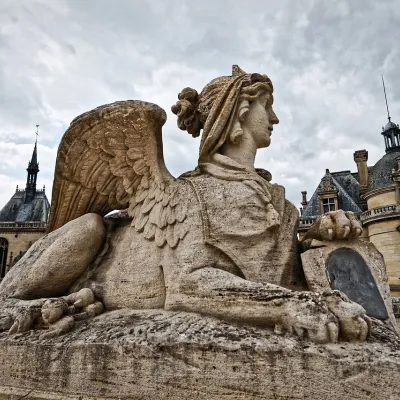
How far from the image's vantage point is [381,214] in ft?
72.8

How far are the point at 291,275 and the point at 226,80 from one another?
1881mm

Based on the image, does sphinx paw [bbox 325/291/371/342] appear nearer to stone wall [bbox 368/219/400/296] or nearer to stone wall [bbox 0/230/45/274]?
stone wall [bbox 368/219/400/296]

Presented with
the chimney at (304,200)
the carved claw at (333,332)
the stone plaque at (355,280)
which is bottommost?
the carved claw at (333,332)

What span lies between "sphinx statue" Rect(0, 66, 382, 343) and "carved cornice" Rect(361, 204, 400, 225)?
20.8m

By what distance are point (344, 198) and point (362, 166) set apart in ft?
11.2

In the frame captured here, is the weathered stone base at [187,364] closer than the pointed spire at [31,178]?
Yes

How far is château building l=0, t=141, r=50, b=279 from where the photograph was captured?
35.2 meters

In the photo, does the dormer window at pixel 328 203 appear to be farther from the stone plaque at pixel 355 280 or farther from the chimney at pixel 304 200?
the stone plaque at pixel 355 280

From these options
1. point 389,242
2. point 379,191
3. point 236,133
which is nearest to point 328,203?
point 379,191

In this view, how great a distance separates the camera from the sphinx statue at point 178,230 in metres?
2.50

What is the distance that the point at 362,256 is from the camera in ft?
9.23

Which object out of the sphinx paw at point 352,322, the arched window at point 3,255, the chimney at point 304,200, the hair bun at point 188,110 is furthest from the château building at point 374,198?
the arched window at point 3,255

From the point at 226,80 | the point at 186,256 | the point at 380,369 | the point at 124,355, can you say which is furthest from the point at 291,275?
the point at 226,80

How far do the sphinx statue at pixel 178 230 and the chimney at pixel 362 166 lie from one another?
26356 millimetres
